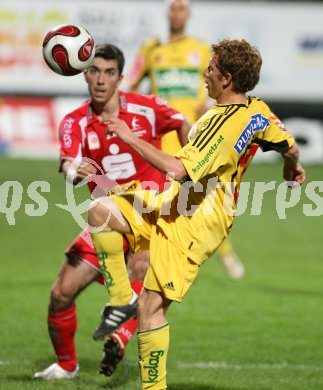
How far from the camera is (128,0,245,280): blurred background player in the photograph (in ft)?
35.8

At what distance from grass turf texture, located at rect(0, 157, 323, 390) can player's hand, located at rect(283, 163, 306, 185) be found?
4.42 feet

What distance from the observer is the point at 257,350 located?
752 cm

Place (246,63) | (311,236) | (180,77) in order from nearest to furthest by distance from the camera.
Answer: (246,63) → (180,77) → (311,236)

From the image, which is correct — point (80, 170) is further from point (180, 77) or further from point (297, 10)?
point (297, 10)

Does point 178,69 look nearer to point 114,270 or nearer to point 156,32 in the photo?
point 114,270

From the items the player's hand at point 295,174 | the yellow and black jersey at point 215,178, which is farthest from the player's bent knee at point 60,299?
the player's hand at point 295,174

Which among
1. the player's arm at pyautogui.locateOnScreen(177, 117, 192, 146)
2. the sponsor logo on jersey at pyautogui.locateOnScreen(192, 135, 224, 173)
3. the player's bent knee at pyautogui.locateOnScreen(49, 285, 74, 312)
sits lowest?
the player's bent knee at pyautogui.locateOnScreen(49, 285, 74, 312)

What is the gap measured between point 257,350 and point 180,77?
186 inches

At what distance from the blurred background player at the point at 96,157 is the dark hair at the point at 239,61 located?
1.29 m

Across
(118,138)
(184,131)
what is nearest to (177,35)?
(184,131)

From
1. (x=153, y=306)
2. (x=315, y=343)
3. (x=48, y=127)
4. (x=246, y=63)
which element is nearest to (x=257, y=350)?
(x=315, y=343)

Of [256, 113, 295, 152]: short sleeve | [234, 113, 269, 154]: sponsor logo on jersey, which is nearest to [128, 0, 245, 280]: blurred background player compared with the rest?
[256, 113, 295, 152]: short sleeve

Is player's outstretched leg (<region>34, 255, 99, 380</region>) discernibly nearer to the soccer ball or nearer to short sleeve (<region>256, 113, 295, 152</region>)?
the soccer ball

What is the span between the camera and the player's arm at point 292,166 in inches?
232
